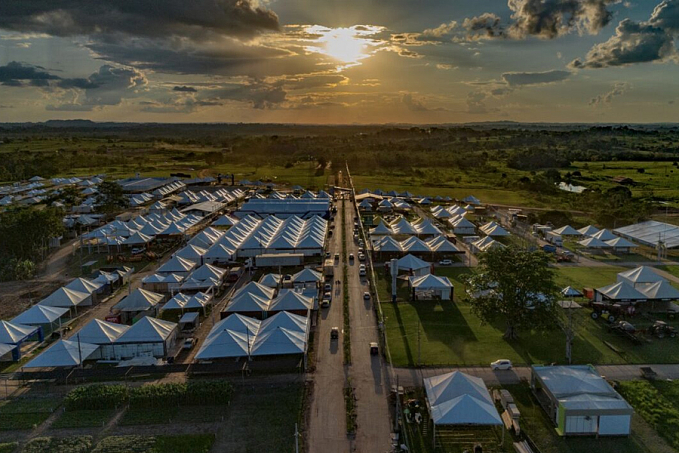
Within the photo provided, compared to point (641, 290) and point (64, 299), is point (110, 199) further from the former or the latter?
point (641, 290)

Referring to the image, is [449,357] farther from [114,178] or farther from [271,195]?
[114,178]

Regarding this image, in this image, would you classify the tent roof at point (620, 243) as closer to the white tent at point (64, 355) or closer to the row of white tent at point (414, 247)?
the row of white tent at point (414, 247)

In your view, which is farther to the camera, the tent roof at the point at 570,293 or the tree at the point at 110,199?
the tree at the point at 110,199

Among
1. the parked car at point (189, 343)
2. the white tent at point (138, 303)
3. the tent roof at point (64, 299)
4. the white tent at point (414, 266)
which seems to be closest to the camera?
the parked car at point (189, 343)

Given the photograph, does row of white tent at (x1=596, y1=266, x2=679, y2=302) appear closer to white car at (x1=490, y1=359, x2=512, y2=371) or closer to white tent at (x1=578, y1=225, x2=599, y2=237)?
white car at (x1=490, y1=359, x2=512, y2=371)

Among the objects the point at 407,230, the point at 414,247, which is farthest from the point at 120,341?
the point at 407,230

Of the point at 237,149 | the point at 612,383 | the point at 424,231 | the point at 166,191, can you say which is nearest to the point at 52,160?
the point at 166,191

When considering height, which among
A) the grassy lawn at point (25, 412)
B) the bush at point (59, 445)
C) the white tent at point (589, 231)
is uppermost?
the white tent at point (589, 231)

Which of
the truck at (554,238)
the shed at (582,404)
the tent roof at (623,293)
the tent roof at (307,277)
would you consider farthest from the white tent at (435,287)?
the truck at (554,238)
